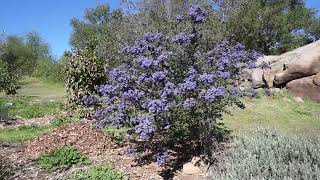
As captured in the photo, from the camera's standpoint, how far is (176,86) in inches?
232

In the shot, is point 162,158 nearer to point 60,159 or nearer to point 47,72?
point 60,159

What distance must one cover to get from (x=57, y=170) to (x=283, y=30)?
80.3ft

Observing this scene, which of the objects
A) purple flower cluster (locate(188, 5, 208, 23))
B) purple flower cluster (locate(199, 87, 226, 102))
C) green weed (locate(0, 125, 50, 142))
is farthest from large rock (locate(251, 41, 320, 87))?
purple flower cluster (locate(199, 87, 226, 102))

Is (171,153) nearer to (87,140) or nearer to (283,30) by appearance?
(87,140)

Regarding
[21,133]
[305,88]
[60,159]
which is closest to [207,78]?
[60,159]

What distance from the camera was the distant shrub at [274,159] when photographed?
15.4 feet

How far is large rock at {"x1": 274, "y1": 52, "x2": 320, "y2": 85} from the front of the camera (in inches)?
539

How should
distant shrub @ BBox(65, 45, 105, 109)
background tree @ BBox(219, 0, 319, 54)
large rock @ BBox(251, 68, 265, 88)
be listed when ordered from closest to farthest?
distant shrub @ BBox(65, 45, 105, 109), large rock @ BBox(251, 68, 265, 88), background tree @ BBox(219, 0, 319, 54)

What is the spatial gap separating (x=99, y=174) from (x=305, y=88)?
9.11 metres

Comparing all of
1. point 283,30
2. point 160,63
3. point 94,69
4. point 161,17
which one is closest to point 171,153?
point 160,63

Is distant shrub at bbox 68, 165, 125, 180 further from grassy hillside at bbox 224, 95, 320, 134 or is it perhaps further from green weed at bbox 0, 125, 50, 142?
green weed at bbox 0, 125, 50, 142

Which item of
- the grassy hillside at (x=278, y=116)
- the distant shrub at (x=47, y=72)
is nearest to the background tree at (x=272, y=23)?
the grassy hillside at (x=278, y=116)

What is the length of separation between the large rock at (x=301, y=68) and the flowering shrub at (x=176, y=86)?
25.5ft

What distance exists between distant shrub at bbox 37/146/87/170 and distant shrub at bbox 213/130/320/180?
2628 millimetres
